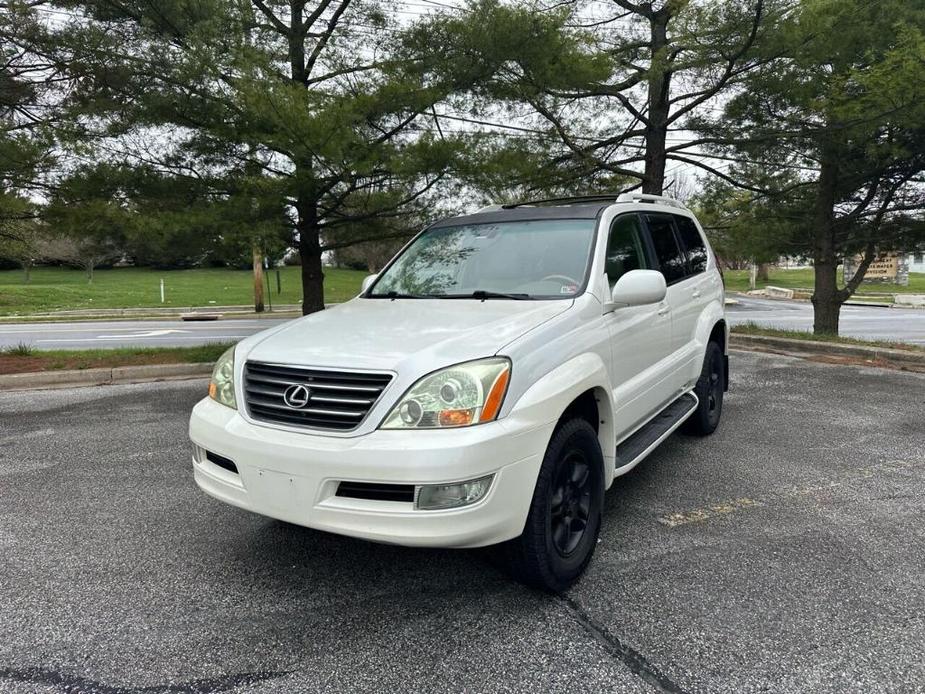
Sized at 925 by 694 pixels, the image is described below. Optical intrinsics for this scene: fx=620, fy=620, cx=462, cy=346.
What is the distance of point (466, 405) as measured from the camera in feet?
8.08

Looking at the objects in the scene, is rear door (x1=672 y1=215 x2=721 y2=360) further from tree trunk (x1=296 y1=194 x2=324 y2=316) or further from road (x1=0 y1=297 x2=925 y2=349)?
road (x1=0 y1=297 x2=925 y2=349)

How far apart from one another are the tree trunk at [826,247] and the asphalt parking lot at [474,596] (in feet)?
27.3

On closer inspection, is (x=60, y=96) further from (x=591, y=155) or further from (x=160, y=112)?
(x=591, y=155)

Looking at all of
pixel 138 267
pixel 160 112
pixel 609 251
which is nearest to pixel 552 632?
pixel 609 251

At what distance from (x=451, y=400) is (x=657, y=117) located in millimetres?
9791

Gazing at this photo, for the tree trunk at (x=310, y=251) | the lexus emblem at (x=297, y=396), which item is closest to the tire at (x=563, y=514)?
the lexus emblem at (x=297, y=396)

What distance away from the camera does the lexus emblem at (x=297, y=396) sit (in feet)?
8.54

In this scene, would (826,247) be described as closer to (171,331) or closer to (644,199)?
(644,199)

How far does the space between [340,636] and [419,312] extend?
1.61 meters

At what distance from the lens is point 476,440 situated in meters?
2.37

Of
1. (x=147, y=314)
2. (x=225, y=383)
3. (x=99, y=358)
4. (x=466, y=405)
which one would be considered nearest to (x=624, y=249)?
(x=466, y=405)

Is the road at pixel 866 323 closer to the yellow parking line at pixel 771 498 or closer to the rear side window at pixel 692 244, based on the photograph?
the rear side window at pixel 692 244

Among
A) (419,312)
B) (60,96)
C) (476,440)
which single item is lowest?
(476,440)

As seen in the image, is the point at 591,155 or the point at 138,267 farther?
the point at 138,267
